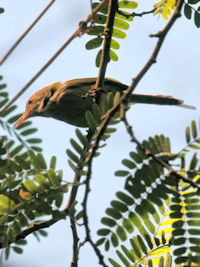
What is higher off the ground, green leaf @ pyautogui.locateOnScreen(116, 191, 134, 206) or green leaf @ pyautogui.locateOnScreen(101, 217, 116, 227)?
green leaf @ pyautogui.locateOnScreen(116, 191, 134, 206)

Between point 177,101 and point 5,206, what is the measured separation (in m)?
1.60

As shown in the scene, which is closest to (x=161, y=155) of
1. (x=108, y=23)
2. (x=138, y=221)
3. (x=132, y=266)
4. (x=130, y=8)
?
(x=138, y=221)

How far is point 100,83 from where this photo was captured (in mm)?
3379

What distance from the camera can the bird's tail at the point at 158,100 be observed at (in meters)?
2.96

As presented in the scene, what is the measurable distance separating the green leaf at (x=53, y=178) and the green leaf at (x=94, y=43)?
1750 millimetres

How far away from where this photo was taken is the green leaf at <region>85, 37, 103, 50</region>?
345cm

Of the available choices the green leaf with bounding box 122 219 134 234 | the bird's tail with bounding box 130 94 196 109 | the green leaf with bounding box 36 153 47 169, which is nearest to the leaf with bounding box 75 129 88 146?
the green leaf with bounding box 36 153 47 169

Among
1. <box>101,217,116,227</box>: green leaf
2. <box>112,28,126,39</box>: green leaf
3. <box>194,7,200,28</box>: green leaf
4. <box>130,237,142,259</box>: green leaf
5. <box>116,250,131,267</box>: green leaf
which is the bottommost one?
<box>116,250,131,267</box>: green leaf

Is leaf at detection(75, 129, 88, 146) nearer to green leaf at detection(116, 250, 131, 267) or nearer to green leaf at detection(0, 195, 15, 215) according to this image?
green leaf at detection(0, 195, 15, 215)

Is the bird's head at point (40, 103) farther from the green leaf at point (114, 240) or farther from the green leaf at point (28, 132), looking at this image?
the green leaf at point (114, 240)

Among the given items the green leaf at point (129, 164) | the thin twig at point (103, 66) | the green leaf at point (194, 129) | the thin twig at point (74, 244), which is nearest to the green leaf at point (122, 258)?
the thin twig at point (74, 244)

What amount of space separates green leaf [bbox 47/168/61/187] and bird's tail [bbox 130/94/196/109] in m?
1.31

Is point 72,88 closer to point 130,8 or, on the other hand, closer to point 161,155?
point 130,8

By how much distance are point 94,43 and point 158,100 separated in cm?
81
